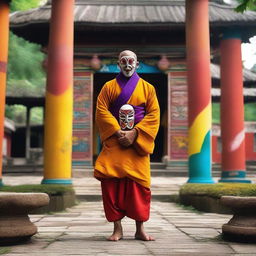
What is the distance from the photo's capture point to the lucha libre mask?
419 cm

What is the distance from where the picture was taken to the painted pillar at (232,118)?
1116cm

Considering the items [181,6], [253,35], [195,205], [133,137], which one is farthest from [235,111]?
[133,137]

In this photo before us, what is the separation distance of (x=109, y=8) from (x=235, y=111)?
6695mm

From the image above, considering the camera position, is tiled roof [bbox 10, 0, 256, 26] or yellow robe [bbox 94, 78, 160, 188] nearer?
yellow robe [bbox 94, 78, 160, 188]

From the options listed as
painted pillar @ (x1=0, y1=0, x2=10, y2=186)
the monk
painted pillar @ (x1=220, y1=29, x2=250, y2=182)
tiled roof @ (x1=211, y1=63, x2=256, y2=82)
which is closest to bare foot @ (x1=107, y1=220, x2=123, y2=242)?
the monk

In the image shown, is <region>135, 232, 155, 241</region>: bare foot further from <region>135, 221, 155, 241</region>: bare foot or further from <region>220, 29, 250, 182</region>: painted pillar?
<region>220, 29, 250, 182</region>: painted pillar

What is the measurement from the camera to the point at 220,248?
361 cm

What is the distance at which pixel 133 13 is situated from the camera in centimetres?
1470

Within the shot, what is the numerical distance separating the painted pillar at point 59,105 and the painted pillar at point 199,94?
94.3 inches

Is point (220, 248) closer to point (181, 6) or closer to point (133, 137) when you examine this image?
point (133, 137)

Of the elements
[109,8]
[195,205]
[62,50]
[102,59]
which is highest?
[109,8]

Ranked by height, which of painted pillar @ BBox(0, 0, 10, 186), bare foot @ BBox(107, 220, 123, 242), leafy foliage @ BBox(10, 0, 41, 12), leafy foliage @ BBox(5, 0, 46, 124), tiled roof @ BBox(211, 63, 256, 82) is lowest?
bare foot @ BBox(107, 220, 123, 242)

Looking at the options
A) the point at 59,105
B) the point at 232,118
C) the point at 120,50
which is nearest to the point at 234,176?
the point at 232,118

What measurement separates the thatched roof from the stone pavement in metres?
7.59
